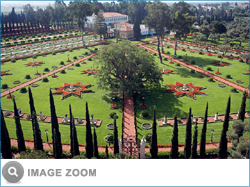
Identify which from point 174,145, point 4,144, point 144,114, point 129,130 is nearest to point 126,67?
point 144,114

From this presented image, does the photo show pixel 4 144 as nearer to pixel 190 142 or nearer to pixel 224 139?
pixel 190 142

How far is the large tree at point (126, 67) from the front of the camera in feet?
141

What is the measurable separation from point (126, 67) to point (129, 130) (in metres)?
14.0

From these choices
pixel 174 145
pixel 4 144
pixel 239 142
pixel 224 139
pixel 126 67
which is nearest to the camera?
pixel 239 142

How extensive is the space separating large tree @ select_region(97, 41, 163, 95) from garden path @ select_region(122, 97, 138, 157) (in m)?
2.47

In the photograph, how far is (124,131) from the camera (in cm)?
3406

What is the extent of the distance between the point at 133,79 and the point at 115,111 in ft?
25.0

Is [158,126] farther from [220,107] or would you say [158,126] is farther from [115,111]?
[220,107]

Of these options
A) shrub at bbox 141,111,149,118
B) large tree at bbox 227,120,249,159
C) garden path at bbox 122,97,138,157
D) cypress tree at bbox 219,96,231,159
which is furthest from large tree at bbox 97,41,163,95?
large tree at bbox 227,120,249,159

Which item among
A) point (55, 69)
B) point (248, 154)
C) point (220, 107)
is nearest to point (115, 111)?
point (220, 107)

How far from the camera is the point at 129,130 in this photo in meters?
34.4

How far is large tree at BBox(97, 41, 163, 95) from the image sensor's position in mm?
43062

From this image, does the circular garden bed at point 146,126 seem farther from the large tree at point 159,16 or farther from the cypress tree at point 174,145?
the large tree at point 159,16

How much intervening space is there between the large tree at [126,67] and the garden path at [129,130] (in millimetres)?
2472
